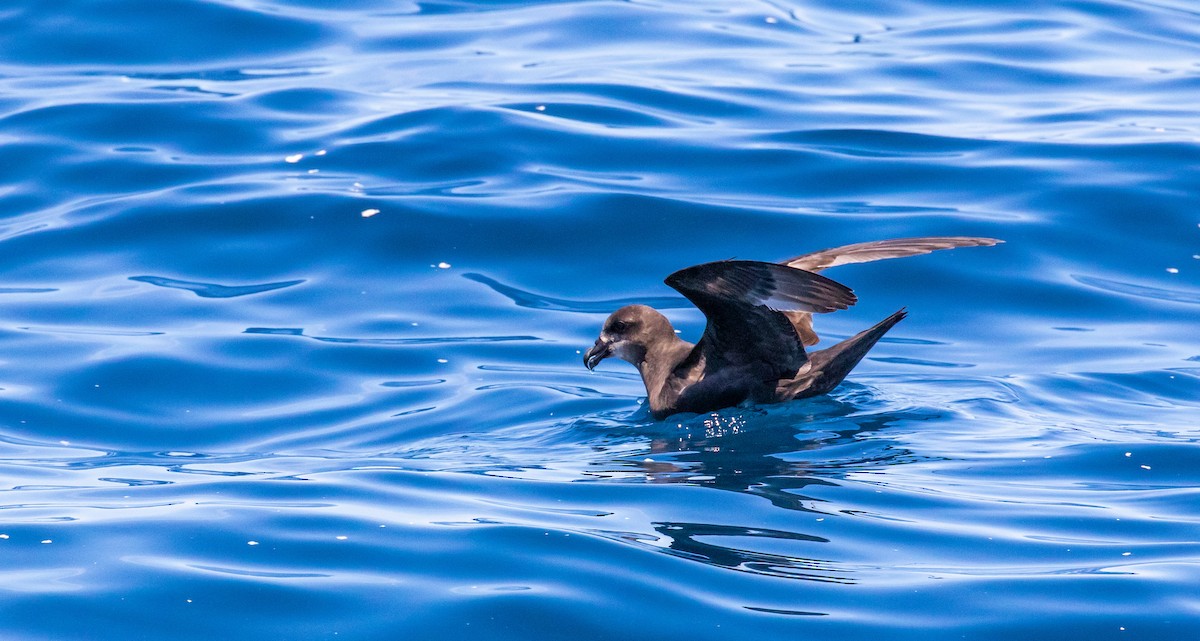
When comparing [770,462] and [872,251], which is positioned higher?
[872,251]

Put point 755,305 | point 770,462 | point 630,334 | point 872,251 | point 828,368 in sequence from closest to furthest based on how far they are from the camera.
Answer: point 770,462
point 755,305
point 828,368
point 872,251
point 630,334

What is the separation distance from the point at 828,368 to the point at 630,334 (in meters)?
1.10

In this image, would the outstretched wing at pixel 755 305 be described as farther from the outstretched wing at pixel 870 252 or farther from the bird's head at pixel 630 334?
the bird's head at pixel 630 334

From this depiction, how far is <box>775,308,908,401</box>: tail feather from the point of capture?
7.32 m

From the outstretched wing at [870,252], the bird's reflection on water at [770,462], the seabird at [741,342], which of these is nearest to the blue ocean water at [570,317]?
the bird's reflection on water at [770,462]

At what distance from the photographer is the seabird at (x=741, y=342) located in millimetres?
6695

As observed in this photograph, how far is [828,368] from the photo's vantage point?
7.41 metres

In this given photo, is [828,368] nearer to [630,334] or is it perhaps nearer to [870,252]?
[870,252]

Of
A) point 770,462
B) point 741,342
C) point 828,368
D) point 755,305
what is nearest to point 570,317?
point 741,342

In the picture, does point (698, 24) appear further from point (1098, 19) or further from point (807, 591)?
point (807, 591)

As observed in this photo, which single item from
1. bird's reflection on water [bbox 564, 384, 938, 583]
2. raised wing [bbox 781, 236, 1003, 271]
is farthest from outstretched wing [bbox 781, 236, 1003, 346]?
bird's reflection on water [bbox 564, 384, 938, 583]

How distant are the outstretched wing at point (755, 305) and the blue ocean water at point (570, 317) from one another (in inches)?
10.2

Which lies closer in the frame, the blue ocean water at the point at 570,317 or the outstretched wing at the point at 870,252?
the blue ocean water at the point at 570,317

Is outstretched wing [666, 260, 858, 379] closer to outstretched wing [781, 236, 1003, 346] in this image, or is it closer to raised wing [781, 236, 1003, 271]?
outstretched wing [781, 236, 1003, 346]
